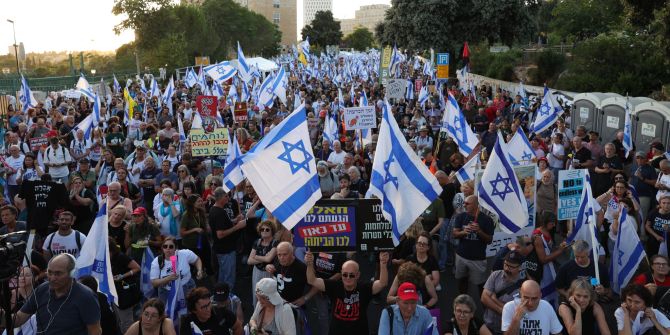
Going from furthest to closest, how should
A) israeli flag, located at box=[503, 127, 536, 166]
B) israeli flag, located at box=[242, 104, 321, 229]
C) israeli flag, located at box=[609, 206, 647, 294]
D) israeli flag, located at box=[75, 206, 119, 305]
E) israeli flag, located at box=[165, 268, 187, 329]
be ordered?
israeli flag, located at box=[503, 127, 536, 166]
israeli flag, located at box=[609, 206, 647, 294]
israeli flag, located at box=[242, 104, 321, 229]
israeli flag, located at box=[165, 268, 187, 329]
israeli flag, located at box=[75, 206, 119, 305]

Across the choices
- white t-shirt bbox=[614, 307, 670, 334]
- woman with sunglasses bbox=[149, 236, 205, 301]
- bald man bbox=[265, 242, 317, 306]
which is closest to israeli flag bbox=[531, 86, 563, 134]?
white t-shirt bbox=[614, 307, 670, 334]

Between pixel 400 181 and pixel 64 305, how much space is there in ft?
11.5

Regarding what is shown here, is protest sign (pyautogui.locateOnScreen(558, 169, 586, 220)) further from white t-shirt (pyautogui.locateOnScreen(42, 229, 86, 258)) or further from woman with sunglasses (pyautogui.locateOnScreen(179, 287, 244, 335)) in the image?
white t-shirt (pyautogui.locateOnScreen(42, 229, 86, 258))

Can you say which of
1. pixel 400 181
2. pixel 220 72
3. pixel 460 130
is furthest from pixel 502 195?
pixel 220 72

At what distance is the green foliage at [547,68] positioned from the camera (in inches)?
1351

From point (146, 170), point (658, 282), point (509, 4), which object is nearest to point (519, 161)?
point (658, 282)

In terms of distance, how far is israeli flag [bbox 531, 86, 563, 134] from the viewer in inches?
607

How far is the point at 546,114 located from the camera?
15.6 metres

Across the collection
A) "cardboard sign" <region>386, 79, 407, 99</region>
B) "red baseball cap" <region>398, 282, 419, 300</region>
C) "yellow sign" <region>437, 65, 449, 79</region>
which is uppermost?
"yellow sign" <region>437, 65, 449, 79</region>

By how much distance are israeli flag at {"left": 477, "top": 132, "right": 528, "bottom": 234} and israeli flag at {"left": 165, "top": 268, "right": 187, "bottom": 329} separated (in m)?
3.43

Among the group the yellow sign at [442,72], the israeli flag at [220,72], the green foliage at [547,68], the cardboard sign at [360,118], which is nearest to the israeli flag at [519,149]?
the cardboard sign at [360,118]

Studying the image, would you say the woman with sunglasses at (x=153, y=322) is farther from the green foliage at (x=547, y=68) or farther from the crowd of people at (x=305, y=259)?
the green foliage at (x=547, y=68)

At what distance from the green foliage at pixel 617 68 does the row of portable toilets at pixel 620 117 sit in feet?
27.9

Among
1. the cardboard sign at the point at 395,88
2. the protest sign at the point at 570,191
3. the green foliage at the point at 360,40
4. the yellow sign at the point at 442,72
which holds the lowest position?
the protest sign at the point at 570,191
